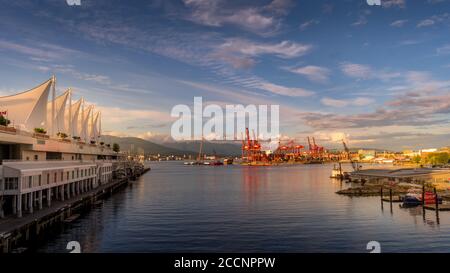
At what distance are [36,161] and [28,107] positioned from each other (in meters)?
24.8

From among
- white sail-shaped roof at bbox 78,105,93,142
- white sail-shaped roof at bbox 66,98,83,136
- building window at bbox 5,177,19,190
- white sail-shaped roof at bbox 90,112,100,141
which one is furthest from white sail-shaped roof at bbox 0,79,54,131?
white sail-shaped roof at bbox 90,112,100,141

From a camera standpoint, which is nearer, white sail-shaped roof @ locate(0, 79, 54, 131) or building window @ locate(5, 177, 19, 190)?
building window @ locate(5, 177, 19, 190)

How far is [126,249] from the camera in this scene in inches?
1108

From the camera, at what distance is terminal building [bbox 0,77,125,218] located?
1203 inches

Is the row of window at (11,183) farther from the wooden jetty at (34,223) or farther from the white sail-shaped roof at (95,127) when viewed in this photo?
the white sail-shaped roof at (95,127)

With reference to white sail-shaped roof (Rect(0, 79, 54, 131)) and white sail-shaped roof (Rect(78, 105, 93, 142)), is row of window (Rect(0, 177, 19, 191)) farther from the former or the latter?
white sail-shaped roof (Rect(78, 105, 93, 142))

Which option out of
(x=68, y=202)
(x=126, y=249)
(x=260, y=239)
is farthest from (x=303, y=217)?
(x=68, y=202)

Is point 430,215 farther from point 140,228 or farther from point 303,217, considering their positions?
point 140,228

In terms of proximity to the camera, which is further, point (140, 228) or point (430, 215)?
point (430, 215)

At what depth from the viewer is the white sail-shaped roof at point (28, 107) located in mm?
54562

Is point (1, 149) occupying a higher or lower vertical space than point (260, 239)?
higher
